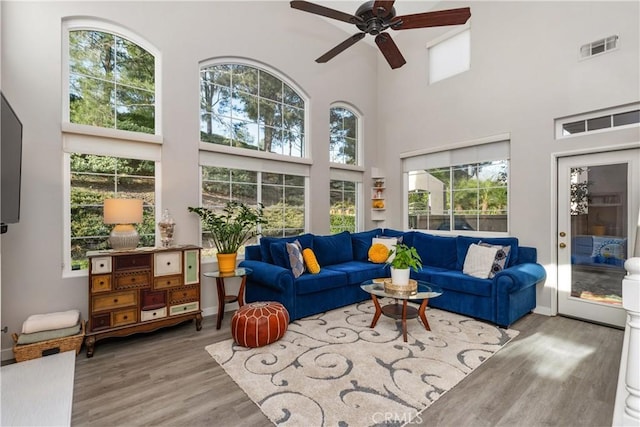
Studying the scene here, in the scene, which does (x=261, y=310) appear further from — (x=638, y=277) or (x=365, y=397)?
(x=638, y=277)

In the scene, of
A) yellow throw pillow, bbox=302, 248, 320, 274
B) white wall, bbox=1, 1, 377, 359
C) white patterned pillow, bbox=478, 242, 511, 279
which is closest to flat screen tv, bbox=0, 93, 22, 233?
white wall, bbox=1, 1, 377, 359

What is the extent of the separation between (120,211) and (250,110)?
7.43 ft

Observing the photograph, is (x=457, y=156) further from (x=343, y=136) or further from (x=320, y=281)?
(x=320, y=281)

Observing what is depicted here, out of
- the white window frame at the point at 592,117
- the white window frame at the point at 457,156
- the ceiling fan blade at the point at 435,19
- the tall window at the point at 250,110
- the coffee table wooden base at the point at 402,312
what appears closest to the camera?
the ceiling fan blade at the point at 435,19

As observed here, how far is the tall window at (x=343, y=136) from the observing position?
17.5 feet

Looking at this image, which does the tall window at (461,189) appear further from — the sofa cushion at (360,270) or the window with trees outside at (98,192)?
the window with trees outside at (98,192)

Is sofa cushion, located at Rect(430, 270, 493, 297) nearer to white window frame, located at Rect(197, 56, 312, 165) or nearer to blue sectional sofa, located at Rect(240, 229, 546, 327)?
blue sectional sofa, located at Rect(240, 229, 546, 327)

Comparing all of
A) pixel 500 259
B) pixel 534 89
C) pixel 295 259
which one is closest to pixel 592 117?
pixel 534 89

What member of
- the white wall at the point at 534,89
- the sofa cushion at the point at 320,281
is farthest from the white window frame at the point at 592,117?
the sofa cushion at the point at 320,281

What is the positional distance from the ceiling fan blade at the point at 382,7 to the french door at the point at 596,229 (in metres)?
2.90

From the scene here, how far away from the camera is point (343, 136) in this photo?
5.51 m

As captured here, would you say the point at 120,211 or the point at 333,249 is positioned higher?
the point at 120,211

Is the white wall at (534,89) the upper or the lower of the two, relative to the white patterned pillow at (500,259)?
upper

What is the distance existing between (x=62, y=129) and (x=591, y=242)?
582 cm
